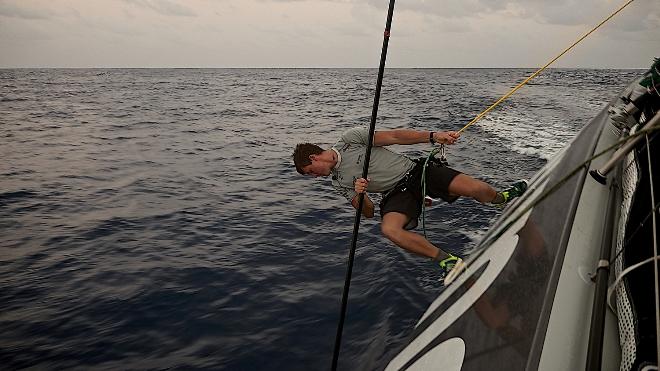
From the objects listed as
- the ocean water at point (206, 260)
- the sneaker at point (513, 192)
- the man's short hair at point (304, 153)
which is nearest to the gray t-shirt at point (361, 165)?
the man's short hair at point (304, 153)

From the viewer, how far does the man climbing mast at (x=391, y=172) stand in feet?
11.9

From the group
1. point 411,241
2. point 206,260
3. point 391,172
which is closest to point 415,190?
point 391,172

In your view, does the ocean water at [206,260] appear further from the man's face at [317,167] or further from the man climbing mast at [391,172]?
the man's face at [317,167]

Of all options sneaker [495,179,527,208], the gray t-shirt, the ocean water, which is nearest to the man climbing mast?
the gray t-shirt

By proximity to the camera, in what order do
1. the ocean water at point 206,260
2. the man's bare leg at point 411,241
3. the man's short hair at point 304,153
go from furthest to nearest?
the ocean water at point 206,260
the man's short hair at point 304,153
the man's bare leg at point 411,241

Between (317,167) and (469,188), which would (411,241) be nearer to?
(469,188)

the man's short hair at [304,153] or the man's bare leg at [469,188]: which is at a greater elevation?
the man's short hair at [304,153]

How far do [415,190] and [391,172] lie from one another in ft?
1.01

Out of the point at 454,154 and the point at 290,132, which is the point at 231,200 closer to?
the point at 454,154

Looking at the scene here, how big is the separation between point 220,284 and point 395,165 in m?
2.99

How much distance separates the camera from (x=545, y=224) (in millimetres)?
2543

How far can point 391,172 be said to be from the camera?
3848 millimetres

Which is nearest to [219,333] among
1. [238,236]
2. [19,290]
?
[238,236]

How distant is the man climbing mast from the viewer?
361 cm
